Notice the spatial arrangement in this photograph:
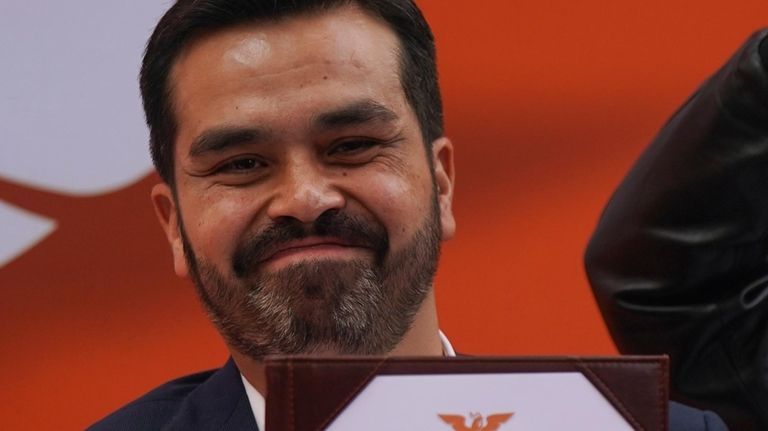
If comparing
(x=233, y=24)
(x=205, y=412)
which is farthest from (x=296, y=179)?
(x=205, y=412)

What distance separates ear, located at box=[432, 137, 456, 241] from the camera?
3.66 feet

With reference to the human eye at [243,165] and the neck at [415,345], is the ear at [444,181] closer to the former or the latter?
the neck at [415,345]

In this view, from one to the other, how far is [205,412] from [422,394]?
0.46m

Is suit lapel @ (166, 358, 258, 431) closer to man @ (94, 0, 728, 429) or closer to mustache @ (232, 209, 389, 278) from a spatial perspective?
man @ (94, 0, 728, 429)

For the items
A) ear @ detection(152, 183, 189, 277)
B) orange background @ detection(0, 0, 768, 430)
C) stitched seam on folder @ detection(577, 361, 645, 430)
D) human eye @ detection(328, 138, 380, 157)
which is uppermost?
human eye @ detection(328, 138, 380, 157)

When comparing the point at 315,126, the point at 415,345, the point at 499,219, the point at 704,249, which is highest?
the point at 315,126

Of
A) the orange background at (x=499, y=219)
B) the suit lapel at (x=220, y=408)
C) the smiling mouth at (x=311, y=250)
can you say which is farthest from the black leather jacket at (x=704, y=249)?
the orange background at (x=499, y=219)

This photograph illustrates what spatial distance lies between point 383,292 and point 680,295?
25 cm

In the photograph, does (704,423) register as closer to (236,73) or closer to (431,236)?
(431,236)

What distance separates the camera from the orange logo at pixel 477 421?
70 cm

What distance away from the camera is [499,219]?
158 centimetres

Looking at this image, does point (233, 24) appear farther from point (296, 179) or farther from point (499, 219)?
point (499, 219)

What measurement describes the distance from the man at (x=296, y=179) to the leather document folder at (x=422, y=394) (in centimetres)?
27

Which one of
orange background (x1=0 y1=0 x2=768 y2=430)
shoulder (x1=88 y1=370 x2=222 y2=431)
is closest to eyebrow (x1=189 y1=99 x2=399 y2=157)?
shoulder (x1=88 y1=370 x2=222 y2=431)
